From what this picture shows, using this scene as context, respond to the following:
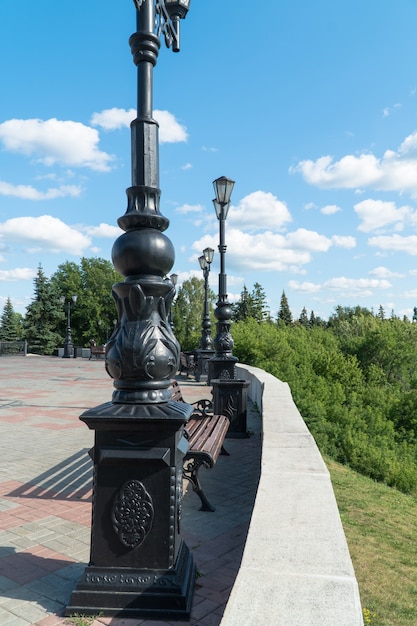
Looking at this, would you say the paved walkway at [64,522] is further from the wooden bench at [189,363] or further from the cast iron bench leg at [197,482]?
the wooden bench at [189,363]

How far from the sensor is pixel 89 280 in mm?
58531

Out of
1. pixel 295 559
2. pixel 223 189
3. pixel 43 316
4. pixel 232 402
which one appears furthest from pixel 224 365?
pixel 43 316

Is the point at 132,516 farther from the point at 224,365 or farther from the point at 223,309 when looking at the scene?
the point at 223,309

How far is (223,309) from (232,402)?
74.0 inches

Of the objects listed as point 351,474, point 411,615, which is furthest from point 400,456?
point 411,615

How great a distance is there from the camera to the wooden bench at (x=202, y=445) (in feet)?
14.4

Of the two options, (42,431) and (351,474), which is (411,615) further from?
(42,431)

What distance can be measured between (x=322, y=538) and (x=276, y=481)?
0.95 meters

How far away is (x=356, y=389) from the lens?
1555 cm

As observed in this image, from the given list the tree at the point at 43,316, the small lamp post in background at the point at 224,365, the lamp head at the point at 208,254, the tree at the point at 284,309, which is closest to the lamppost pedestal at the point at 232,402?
the small lamp post in background at the point at 224,365

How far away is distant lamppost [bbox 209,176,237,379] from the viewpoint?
28.0ft

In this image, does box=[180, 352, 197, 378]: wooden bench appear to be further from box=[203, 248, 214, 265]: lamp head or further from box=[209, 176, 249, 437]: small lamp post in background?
box=[209, 176, 249, 437]: small lamp post in background

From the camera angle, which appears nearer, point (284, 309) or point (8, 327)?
point (8, 327)

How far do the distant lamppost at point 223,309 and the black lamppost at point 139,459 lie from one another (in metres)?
5.41
